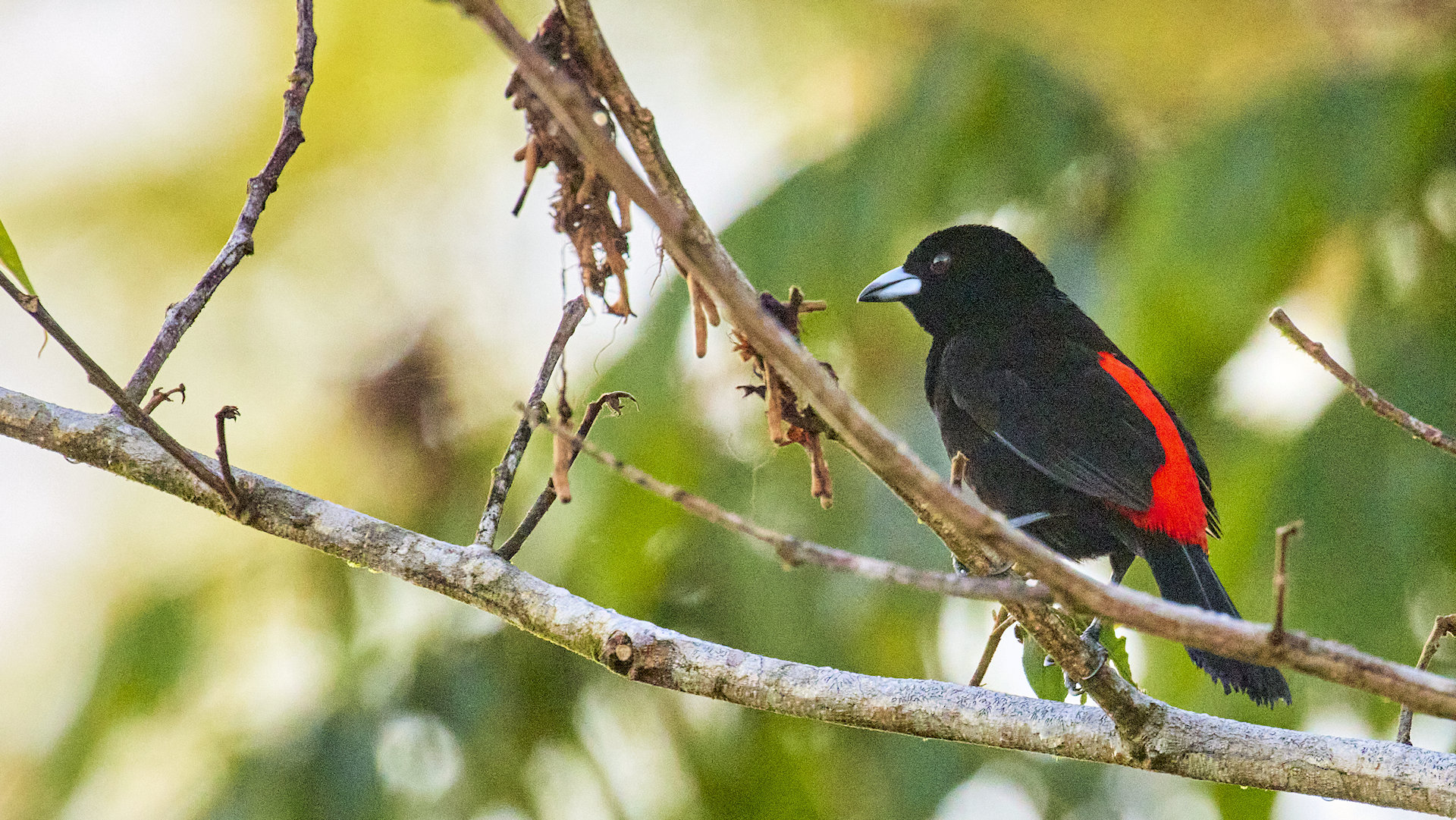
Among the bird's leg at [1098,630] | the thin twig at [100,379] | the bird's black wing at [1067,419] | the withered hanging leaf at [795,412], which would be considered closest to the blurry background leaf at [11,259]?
the thin twig at [100,379]

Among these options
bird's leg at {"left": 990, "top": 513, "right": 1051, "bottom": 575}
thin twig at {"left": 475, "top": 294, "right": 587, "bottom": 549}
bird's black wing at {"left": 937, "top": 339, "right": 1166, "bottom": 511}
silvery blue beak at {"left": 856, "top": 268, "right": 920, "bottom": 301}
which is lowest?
thin twig at {"left": 475, "top": 294, "right": 587, "bottom": 549}

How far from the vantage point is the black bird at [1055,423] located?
2.63 meters

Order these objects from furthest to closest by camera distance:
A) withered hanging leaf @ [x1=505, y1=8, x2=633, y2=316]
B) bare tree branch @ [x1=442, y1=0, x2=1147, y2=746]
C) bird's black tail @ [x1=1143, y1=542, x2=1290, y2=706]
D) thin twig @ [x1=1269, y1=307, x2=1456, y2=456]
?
bird's black tail @ [x1=1143, y1=542, x2=1290, y2=706], thin twig @ [x1=1269, y1=307, x2=1456, y2=456], withered hanging leaf @ [x1=505, y1=8, x2=633, y2=316], bare tree branch @ [x1=442, y1=0, x2=1147, y2=746]

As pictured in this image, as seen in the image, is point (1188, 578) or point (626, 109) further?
point (1188, 578)

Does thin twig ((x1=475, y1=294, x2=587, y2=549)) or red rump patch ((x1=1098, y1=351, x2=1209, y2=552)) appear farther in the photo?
red rump patch ((x1=1098, y1=351, x2=1209, y2=552))

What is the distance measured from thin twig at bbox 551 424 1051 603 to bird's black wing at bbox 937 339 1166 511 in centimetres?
151

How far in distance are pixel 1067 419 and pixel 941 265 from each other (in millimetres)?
682

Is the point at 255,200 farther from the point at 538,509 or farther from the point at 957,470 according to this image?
the point at 957,470

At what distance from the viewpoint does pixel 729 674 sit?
1873mm

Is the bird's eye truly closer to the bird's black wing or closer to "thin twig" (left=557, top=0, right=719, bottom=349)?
the bird's black wing

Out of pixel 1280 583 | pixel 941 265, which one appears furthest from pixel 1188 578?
pixel 1280 583

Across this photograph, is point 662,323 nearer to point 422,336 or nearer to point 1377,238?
point 422,336

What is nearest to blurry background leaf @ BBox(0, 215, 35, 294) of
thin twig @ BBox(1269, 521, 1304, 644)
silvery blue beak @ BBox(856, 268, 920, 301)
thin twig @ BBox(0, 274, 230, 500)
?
thin twig @ BBox(0, 274, 230, 500)

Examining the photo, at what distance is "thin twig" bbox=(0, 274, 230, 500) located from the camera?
165 centimetres
